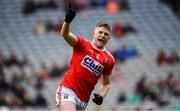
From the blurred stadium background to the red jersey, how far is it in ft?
28.4

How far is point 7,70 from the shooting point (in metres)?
20.5

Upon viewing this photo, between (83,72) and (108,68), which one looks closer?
(83,72)

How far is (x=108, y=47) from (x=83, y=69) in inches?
534

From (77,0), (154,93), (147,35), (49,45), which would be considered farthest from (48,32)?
(154,93)

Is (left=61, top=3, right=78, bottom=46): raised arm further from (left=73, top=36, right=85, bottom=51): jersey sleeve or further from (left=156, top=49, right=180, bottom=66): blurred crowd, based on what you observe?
(left=156, top=49, right=180, bottom=66): blurred crowd

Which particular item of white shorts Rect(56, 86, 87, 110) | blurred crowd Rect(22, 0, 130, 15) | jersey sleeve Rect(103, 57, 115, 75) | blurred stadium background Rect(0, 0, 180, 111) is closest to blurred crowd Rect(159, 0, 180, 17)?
blurred stadium background Rect(0, 0, 180, 111)

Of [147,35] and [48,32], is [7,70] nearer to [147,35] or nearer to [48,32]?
[48,32]

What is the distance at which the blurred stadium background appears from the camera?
19484 mm

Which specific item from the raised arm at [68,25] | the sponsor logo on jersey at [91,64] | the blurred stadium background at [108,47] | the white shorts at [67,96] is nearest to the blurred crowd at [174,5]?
the blurred stadium background at [108,47]

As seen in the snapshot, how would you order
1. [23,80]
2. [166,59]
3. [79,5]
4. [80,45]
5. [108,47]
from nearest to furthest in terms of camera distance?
1. [80,45]
2. [23,80]
3. [166,59]
4. [108,47]
5. [79,5]

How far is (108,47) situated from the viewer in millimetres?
21781

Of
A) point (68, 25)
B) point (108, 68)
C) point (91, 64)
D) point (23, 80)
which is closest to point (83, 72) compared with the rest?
point (91, 64)

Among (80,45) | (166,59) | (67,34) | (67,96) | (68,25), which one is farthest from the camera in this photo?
(166,59)

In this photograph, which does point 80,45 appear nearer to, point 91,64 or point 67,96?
point 91,64
